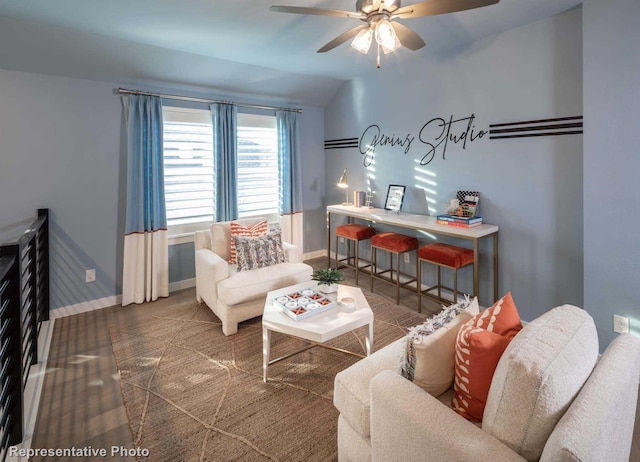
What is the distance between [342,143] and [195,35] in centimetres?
250

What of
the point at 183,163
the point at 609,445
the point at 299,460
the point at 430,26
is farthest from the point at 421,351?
the point at 183,163

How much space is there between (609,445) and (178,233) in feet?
13.1

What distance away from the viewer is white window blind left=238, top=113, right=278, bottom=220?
4492 mm

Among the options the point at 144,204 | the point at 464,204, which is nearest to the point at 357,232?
the point at 464,204

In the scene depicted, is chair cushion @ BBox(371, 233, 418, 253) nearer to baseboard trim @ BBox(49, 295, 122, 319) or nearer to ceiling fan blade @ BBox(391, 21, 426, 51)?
ceiling fan blade @ BBox(391, 21, 426, 51)

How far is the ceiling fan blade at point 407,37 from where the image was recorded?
2.09 metres

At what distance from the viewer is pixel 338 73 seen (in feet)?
14.2

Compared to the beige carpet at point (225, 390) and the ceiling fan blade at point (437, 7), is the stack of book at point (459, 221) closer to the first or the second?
the beige carpet at point (225, 390)

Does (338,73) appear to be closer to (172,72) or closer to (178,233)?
(172,72)

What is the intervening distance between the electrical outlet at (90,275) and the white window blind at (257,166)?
1750 mm

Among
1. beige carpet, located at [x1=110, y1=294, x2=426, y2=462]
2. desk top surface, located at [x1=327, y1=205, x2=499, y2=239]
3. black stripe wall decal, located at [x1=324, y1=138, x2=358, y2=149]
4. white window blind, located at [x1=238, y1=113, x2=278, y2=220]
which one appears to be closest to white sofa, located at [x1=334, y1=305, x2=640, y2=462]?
beige carpet, located at [x1=110, y1=294, x2=426, y2=462]

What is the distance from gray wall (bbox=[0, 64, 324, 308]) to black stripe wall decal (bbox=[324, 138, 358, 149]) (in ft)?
9.08

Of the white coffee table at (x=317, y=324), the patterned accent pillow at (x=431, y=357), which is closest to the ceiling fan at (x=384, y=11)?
the patterned accent pillow at (x=431, y=357)

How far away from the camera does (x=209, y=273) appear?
10.2ft
